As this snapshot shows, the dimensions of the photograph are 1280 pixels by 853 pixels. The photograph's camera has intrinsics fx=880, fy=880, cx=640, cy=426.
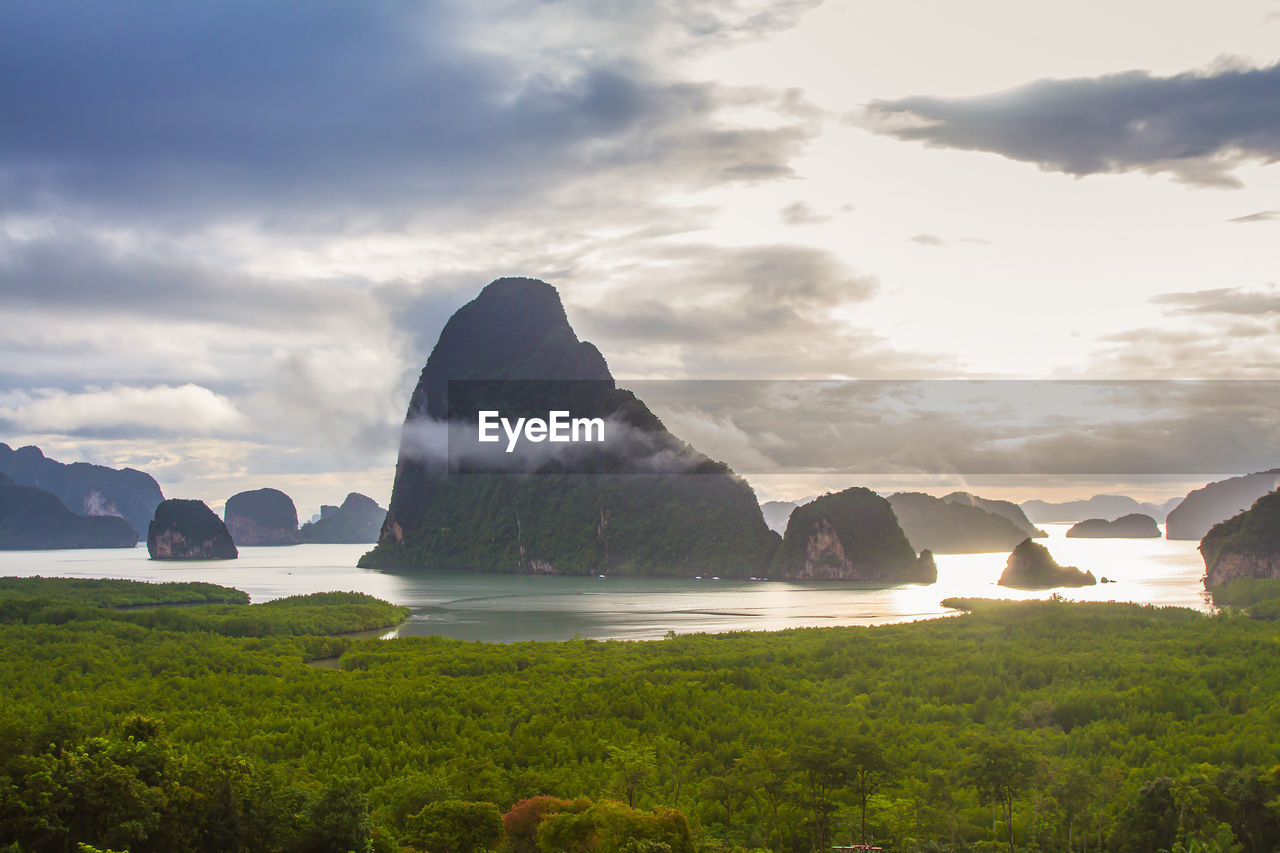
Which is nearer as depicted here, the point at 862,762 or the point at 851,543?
the point at 862,762

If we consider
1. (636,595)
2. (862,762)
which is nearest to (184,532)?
(636,595)

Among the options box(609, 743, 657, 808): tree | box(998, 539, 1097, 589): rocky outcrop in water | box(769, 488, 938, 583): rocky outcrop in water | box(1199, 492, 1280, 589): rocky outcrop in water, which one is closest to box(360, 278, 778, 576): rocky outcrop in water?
box(769, 488, 938, 583): rocky outcrop in water

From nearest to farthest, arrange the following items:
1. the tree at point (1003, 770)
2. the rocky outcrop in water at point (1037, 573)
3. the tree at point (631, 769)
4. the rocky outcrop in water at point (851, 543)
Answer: the tree at point (1003, 770), the tree at point (631, 769), the rocky outcrop in water at point (1037, 573), the rocky outcrop in water at point (851, 543)

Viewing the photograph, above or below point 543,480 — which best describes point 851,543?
below

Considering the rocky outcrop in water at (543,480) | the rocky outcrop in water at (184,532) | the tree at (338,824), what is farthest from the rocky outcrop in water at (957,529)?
the tree at (338,824)

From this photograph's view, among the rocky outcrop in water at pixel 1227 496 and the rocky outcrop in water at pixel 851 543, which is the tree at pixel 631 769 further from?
the rocky outcrop in water at pixel 1227 496

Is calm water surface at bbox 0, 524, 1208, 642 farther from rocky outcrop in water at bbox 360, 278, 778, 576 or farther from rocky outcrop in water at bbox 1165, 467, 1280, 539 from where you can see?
rocky outcrop in water at bbox 1165, 467, 1280, 539

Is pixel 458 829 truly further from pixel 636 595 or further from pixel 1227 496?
pixel 1227 496

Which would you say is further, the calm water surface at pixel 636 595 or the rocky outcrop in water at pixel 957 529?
the rocky outcrop in water at pixel 957 529
